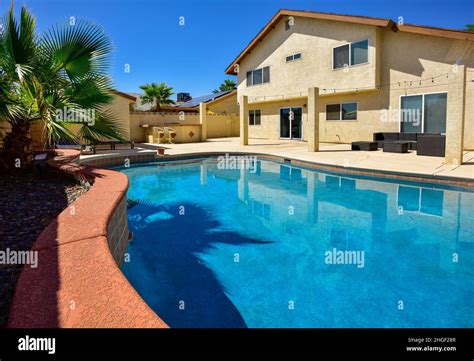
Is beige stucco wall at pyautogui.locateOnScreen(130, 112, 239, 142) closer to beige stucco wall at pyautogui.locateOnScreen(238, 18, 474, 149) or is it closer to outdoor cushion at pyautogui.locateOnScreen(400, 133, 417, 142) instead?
beige stucco wall at pyautogui.locateOnScreen(238, 18, 474, 149)

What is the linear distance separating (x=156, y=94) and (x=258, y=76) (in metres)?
11.6

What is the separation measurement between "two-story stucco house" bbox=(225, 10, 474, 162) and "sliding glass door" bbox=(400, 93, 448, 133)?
0.13 ft

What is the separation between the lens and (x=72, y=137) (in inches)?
221

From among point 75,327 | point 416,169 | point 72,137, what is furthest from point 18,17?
point 416,169

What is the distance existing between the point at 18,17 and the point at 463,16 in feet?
65.7

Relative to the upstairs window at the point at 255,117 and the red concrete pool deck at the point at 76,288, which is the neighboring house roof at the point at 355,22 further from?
the red concrete pool deck at the point at 76,288

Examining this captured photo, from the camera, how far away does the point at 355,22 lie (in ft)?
53.6

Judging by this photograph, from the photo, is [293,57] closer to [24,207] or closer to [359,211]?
[359,211]

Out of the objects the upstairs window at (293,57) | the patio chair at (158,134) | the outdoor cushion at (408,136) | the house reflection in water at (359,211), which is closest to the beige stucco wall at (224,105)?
the patio chair at (158,134)

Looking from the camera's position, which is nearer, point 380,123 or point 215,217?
point 215,217

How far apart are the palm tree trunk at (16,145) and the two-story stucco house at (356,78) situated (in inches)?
446

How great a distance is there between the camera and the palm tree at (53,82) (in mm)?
5645
